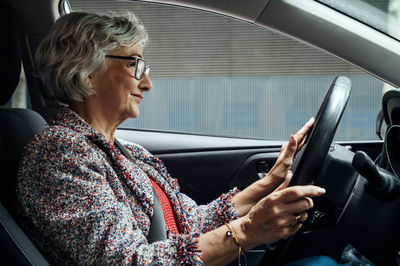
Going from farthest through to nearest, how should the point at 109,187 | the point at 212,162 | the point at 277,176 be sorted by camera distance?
the point at 212,162 → the point at 277,176 → the point at 109,187


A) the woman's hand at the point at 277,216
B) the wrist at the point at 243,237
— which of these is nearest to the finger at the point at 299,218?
the woman's hand at the point at 277,216

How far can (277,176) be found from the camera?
131cm

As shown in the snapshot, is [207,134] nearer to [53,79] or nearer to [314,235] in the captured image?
[314,235]

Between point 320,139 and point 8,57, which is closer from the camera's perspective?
point 320,139

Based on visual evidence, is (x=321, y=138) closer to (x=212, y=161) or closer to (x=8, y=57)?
(x=8, y=57)

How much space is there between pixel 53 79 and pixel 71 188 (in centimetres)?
43

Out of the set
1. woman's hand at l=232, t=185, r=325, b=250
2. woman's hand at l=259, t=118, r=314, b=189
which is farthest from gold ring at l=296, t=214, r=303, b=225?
woman's hand at l=259, t=118, r=314, b=189

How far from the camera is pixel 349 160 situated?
114 cm

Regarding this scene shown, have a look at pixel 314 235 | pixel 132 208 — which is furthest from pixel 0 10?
pixel 314 235

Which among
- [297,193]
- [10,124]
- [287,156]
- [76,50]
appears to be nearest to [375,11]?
[287,156]

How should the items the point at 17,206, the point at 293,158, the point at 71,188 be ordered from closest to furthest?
the point at 71,188 < the point at 17,206 < the point at 293,158

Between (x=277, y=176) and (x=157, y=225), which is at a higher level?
(x=277, y=176)

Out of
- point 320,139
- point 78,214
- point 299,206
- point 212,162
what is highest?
point 320,139

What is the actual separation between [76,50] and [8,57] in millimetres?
190
